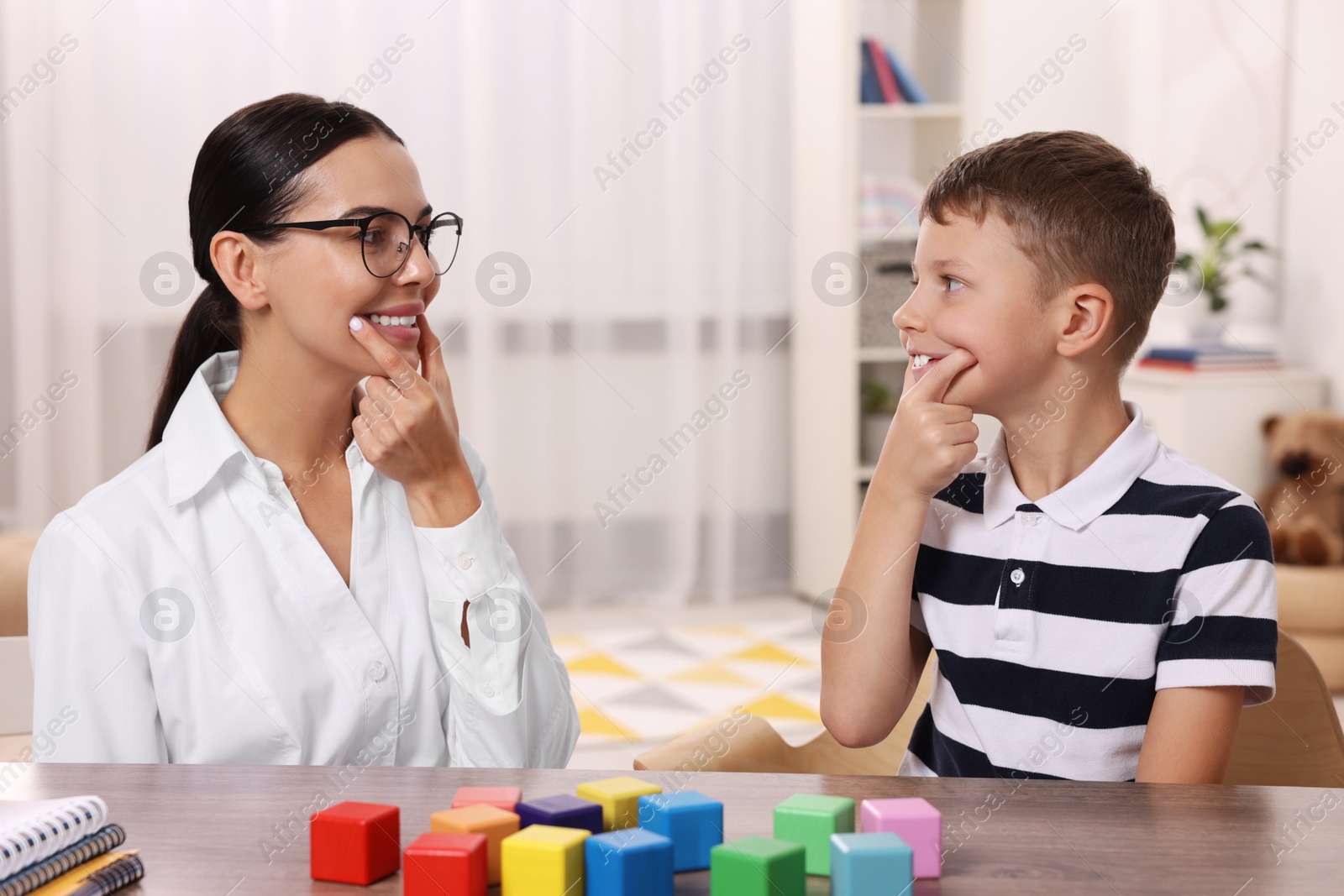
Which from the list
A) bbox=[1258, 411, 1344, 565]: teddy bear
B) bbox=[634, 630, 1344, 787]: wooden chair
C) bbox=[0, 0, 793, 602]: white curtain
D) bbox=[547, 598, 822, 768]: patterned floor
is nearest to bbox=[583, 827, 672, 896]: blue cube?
bbox=[634, 630, 1344, 787]: wooden chair

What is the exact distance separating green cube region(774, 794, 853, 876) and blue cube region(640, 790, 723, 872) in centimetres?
4

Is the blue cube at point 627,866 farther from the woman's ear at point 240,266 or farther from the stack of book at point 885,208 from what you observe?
the stack of book at point 885,208

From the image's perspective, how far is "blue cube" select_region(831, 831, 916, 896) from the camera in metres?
0.74

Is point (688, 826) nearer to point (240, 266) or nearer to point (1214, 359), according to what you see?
point (240, 266)

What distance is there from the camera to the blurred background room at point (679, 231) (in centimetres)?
361

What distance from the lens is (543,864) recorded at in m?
0.75

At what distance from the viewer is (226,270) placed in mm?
1335

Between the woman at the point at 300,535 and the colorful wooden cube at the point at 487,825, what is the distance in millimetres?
428

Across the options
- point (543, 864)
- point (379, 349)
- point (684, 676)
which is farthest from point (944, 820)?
point (684, 676)

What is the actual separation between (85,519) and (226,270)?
34cm

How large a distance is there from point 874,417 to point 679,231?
36.7 inches

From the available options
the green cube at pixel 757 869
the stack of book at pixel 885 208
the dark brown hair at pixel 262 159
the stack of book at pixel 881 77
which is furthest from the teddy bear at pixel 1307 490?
the green cube at pixel 757 869

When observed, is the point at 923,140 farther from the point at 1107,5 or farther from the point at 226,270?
the point at 226,270

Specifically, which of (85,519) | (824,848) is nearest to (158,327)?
(85,519)
